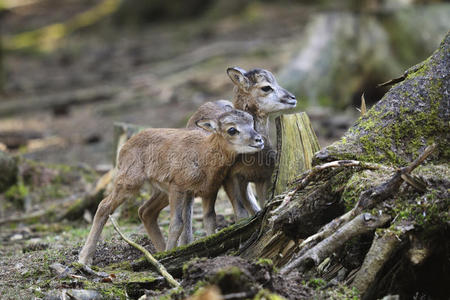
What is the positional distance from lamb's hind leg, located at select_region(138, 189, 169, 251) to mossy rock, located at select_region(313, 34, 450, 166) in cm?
267

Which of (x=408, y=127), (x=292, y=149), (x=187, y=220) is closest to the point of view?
(x=408, y=127)

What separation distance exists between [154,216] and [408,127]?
333 centimetres

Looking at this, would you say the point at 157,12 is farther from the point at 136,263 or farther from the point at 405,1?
the point at 136,263

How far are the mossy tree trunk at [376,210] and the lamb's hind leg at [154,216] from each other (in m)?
1.75

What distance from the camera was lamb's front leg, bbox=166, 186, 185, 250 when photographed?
23.8 feet

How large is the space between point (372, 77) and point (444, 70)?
10824 millimetres

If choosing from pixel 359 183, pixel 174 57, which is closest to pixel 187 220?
pixel 359 183

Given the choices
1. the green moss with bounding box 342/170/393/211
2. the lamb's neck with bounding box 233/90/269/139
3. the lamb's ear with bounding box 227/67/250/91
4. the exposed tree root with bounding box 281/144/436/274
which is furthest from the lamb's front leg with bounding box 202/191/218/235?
the exposed tree root with bounding box 281/144/436/274

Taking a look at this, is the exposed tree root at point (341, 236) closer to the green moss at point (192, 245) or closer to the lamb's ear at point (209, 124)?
the green moss at point (192, 245)

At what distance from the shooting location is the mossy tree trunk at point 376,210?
15.9ft

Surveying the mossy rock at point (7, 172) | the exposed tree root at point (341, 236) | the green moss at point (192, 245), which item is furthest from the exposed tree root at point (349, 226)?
the mossy rock at point (7, 172)

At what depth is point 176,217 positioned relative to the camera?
23.7 feet

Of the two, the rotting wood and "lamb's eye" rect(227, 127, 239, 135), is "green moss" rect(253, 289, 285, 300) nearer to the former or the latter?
the rotting wood

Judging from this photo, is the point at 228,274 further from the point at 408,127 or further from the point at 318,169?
the point at 408,127
